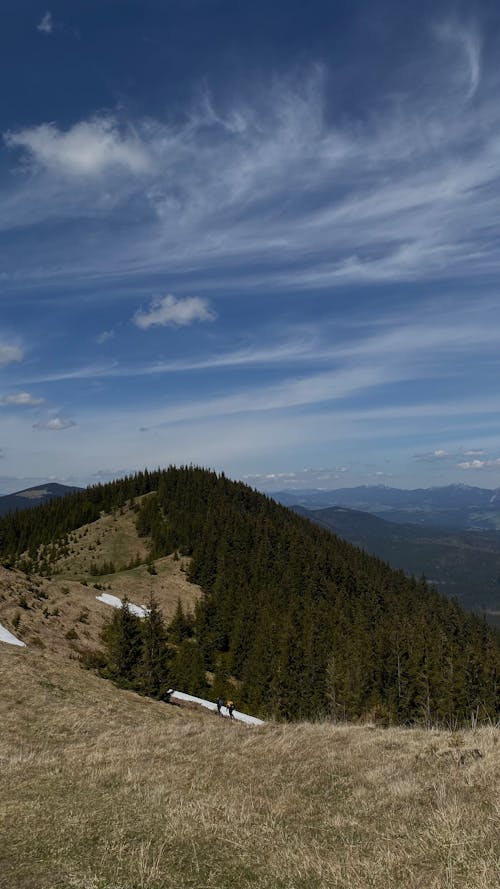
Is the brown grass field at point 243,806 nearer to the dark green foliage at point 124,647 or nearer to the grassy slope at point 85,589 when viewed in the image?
the dark green foliage at point 124,647

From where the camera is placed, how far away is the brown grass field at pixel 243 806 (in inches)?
272

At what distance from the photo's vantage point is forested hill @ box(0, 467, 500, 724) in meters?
70.4

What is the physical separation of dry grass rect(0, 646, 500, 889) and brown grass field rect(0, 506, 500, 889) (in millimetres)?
37

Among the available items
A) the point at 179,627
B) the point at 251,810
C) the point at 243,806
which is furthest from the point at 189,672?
the point at 251,810

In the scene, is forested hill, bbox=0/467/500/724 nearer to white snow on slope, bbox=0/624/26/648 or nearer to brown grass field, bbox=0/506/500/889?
brown grass field, bbox=0/506/500/889

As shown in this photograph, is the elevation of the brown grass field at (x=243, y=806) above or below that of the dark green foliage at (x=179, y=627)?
above

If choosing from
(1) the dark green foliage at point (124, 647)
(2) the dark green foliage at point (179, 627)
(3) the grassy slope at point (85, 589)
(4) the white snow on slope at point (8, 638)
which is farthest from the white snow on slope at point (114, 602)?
(4) the white snow on slope at point (8, 638)

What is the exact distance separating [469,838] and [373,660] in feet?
244

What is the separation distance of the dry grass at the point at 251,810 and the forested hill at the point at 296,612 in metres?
27.8

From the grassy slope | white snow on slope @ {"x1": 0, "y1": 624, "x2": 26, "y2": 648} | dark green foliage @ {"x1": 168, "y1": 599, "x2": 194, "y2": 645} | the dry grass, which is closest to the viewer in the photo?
the dry grass

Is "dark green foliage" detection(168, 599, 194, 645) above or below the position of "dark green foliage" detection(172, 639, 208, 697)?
above

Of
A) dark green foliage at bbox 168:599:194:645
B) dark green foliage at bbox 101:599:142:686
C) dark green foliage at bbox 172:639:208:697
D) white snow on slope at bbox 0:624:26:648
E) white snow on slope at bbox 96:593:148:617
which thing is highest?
white snow on slope at bbox 0:624:26:648

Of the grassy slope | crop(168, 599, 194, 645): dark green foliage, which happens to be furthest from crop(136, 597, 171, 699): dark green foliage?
crop(168, 599, 194, 645): dark green foliage

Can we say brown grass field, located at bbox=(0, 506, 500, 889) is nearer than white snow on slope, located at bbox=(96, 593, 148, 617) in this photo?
Yes
